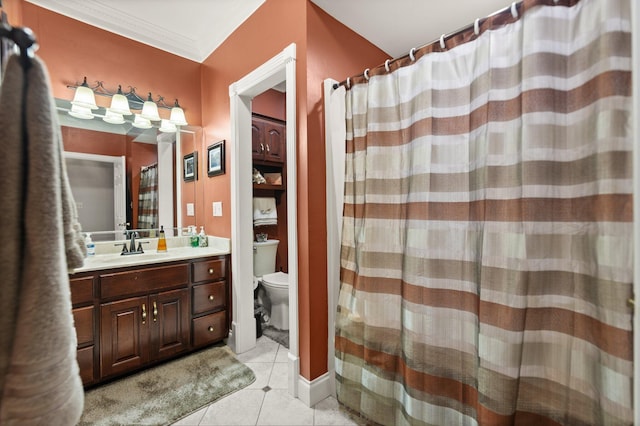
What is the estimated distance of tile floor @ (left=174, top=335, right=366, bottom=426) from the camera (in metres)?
1.49

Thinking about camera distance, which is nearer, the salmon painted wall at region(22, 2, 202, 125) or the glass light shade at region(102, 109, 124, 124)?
the salmon painted wall at region(22, 2, 202, 125)

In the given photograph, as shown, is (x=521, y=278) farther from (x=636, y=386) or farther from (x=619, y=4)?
(x=619, y=4)

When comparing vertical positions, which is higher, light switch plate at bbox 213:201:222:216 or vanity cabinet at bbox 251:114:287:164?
vanity cabinet at bbox 251:114:287:164

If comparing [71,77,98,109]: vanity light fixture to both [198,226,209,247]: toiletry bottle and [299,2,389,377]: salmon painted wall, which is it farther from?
[299,2,389,377]: salmon painted wall

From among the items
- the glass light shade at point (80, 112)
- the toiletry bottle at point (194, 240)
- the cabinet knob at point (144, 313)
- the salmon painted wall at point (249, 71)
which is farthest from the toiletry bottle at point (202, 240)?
the glass light shade at point (80, 112)

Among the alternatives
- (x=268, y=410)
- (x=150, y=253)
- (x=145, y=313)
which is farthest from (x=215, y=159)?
(x=268, y=410)

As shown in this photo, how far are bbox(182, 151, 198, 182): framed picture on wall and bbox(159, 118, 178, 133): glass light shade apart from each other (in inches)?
10.3

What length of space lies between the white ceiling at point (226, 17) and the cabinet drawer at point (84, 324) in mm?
2118

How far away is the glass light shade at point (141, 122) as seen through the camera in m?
2.26

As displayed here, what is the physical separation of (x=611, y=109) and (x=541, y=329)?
0.77 m

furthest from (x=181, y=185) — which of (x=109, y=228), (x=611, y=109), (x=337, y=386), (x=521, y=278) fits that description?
(x=611, y=109)

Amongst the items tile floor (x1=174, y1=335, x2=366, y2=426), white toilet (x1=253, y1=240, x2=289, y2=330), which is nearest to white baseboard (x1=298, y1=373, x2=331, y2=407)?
tile floor (x1=174, y1=335, x2=366, y2=426)

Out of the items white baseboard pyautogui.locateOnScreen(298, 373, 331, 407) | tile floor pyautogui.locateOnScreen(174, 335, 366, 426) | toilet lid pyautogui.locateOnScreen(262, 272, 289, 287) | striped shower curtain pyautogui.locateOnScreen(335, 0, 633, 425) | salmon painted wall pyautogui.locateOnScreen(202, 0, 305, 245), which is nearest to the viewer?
striped shower curtain pyautogui.locateOnScreen(335, 0, 633, 425)

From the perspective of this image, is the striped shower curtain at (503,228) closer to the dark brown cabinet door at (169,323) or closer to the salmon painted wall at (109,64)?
the dark brown cabinet door at (169,323)
